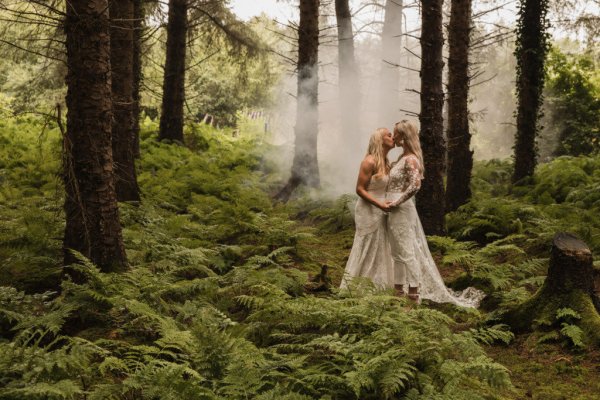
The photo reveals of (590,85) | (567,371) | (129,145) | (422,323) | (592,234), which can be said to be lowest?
(567,371)

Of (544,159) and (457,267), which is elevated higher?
(544,159)

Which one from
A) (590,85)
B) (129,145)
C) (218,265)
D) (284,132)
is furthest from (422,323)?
(284,132)

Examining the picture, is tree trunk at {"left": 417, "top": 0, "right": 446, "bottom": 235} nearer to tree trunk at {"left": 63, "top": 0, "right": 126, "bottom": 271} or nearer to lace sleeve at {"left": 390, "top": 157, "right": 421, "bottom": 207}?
lace sleeve at {"left": 390, "top": 157, "right": 421, "bottom": 207}

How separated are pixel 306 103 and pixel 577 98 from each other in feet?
44.0

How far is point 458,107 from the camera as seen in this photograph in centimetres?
1278

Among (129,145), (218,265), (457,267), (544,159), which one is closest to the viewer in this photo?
(218,265)

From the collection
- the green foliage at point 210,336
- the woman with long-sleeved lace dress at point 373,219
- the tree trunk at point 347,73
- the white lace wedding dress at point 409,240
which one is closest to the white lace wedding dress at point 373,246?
the woman with long-sleeved lace dress at point 373,219

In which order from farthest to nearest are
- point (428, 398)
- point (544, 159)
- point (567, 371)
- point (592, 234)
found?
point (544, 159) → point (592, 234) → point (567, 371) → point (428, 398)

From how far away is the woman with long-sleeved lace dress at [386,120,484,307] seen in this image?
23.4 ft

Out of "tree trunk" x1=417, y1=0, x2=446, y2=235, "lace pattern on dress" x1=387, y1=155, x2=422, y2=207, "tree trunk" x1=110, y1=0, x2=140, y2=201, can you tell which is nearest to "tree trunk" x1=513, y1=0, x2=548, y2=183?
"tree trunk" x1=417, y1=0, x2=446, y2=235

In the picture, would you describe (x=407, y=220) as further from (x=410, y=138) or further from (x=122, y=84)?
(x=122, y=84)

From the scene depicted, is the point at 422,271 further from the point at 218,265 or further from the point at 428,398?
the point at 428,398

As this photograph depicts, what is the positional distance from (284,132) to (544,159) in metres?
28.7

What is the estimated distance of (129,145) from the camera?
9.97 meters
